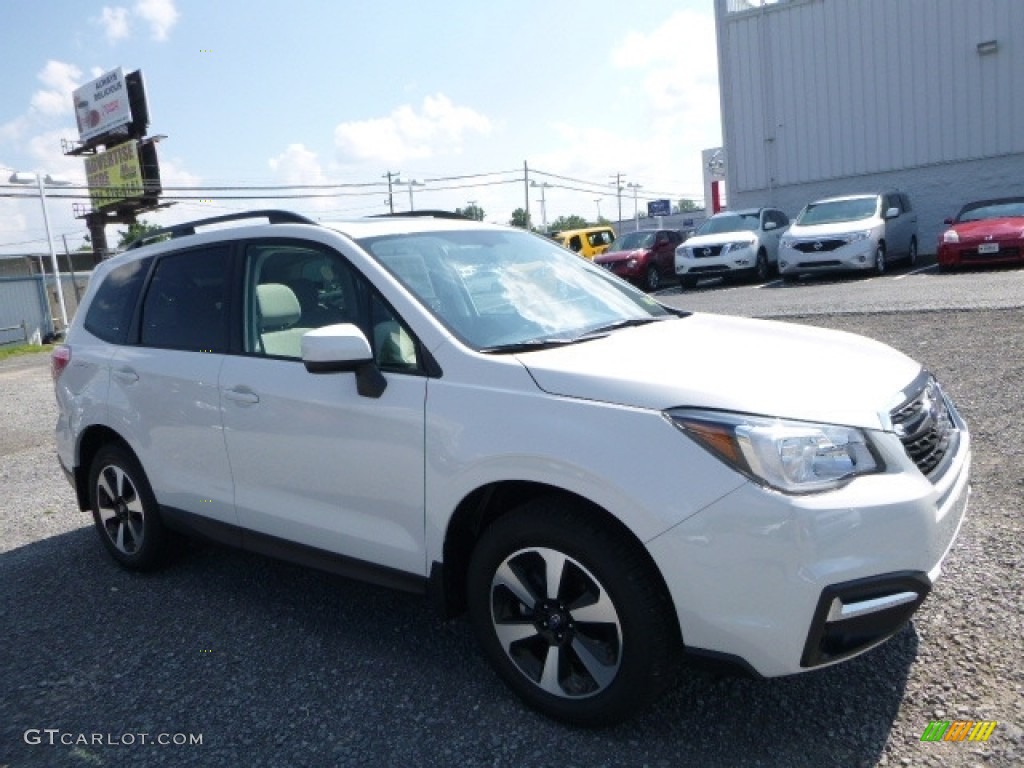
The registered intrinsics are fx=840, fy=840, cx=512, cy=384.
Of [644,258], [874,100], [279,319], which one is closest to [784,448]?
[279,319]

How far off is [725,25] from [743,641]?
1032 inches

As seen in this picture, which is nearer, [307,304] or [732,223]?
[307,304]

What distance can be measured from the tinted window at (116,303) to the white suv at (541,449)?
23 cm

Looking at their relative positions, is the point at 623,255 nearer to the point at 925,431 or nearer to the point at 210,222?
the point at 210,222

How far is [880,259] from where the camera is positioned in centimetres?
1608

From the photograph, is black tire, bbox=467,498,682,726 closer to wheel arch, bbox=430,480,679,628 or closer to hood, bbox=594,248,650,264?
wheel arch, bbox=430,480,679,628

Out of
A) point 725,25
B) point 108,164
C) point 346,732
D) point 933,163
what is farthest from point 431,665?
point 108,164

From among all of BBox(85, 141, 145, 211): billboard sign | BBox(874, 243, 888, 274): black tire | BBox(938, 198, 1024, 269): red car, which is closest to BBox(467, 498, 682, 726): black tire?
BBox(938, 198, 1024, 269): red car

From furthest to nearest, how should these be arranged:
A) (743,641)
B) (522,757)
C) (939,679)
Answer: (939,679)
(522,757)
(743,641)

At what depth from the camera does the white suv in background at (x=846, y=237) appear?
15531 millimetres

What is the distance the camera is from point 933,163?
2289 centimetres

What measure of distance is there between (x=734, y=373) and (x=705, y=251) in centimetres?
1588

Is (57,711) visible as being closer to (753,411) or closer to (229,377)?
(229,377)

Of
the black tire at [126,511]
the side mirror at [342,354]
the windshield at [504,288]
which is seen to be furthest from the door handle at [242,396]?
the black tire at [126,511]
